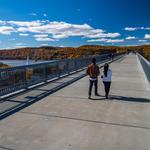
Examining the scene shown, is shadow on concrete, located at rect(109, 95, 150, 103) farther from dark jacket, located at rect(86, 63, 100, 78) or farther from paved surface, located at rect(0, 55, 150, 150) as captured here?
dark jacket, located at rect(86, 63, 100, 78)

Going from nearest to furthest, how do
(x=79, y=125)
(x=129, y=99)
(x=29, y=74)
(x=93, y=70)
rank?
(x=79, y=125), (x=129, y=99), (x=93, y=70), (x=29, y=74)

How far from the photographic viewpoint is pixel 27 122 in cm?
702

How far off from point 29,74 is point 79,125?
615 cm

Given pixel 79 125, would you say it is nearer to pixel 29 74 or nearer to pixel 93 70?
pixel 93 70

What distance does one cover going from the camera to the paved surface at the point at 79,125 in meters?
5.56

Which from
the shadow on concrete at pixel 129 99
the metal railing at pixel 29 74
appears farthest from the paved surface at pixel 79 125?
the metal railing at pixel 29 74

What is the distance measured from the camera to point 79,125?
681 centimetres

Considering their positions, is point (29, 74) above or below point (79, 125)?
above

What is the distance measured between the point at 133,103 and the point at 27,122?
410 cm

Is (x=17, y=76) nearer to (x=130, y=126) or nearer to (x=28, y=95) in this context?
(x=28, y=95)

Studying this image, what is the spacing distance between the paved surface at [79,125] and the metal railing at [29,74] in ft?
4.71

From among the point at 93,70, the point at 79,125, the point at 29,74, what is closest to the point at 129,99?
the point at 93,70

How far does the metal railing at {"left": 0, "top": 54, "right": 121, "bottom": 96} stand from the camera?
33.1 feet

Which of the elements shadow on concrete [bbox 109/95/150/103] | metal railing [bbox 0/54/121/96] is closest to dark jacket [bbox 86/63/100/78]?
shadow on concrete [bbox 109/95/150/103]
